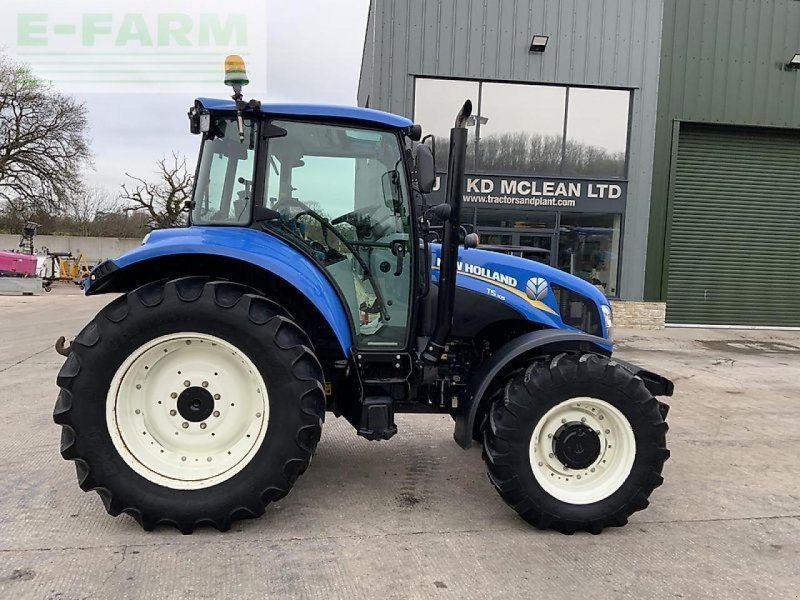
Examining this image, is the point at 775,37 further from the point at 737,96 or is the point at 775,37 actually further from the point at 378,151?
the point at 378,151

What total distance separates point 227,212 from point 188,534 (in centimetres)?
174

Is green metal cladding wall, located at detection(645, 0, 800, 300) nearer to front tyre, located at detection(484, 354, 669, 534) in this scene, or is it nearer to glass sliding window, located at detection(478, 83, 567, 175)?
glass sliding window, located at detection(478, 83, 567, 175)

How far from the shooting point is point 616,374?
124 inches

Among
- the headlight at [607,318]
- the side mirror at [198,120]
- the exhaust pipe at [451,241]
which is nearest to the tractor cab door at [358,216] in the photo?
the exhaust pipe at [451,241]

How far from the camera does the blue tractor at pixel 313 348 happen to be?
296cm

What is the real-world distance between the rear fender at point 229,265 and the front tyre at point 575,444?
39.9 inches

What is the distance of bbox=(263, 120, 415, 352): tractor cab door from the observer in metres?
3.35

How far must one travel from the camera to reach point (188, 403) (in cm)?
312

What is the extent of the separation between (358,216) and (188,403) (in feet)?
4.58

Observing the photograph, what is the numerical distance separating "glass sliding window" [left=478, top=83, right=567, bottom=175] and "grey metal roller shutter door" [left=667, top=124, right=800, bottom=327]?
313cm

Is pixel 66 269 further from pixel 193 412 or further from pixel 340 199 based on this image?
pixel 340 199

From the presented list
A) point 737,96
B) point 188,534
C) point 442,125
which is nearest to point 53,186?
point 442,125

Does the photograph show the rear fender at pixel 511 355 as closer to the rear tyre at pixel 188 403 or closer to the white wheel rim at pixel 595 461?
the white wheel rim at pixel 595 461

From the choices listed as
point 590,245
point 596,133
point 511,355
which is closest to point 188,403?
point 511,355
